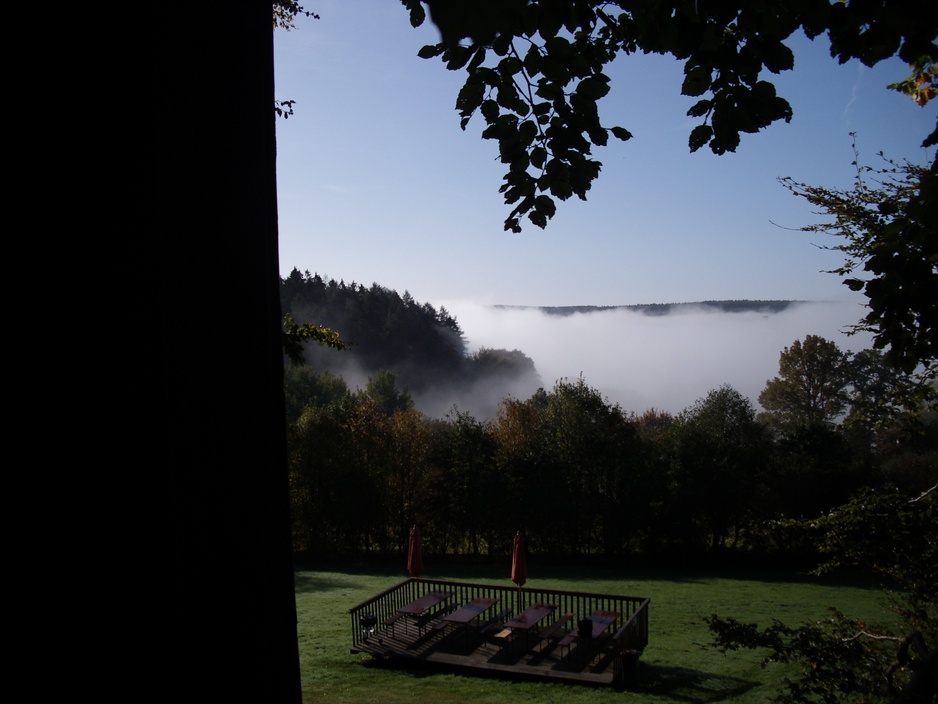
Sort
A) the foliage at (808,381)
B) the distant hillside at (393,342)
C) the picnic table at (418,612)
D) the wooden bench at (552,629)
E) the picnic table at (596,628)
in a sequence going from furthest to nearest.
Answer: the distant hillside at (393,342) < the foliage at (808,381) < the picnic table at (418,612) < the wooden bench at (552,629) < the picnic table at (596,628)

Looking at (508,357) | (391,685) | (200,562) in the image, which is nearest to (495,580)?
(391,685)

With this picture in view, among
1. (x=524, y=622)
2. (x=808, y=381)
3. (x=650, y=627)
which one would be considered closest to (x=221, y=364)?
(x=524, y=622)

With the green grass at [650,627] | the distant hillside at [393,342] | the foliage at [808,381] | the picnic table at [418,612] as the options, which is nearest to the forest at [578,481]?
the green grass at [650,627]

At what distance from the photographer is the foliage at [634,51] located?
Result: 2109mm

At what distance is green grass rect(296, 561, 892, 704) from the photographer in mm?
9789

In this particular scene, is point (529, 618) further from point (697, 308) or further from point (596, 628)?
point (697, 308)

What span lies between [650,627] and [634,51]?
13.4m

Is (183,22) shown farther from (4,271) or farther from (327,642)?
(327,642)

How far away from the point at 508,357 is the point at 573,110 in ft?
351

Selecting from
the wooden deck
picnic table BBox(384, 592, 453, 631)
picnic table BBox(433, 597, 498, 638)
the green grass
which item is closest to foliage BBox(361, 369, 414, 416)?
the green grass

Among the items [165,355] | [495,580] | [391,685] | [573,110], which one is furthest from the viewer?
[495,580]

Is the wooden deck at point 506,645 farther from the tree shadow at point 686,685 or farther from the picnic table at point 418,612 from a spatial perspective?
the tree shadow at point 686,685

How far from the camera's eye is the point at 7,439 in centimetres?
87

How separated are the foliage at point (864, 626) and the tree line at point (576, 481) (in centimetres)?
2118
